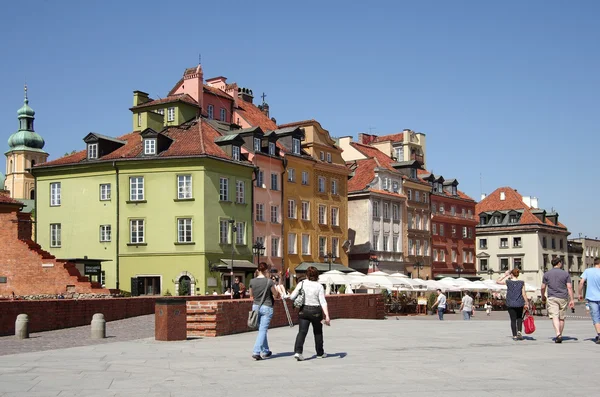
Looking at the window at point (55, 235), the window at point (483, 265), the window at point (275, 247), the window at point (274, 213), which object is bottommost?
the window at point (483, 265)

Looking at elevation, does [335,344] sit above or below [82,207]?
below

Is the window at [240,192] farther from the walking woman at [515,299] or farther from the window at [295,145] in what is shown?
the walking woman at [515,299]

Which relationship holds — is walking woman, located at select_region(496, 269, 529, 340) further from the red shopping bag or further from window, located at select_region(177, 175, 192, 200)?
window, located at select_region(177, 175, 192, 200)

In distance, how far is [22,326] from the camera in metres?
21.9

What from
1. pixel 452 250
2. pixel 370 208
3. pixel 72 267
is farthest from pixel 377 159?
pixel 72 267

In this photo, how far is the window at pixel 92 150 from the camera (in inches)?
2153

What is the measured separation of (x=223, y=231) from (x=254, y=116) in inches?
638

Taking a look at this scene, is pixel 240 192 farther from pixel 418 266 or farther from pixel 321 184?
pixel 418 266

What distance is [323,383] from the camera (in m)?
11.4

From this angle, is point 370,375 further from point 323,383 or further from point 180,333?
point 180,333

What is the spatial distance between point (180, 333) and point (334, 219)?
47.8m

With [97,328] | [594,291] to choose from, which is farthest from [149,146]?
[594,291]

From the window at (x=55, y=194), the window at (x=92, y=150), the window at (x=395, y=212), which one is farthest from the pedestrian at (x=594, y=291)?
the window at (x=395, y=212)

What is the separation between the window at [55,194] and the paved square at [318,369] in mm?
39084
